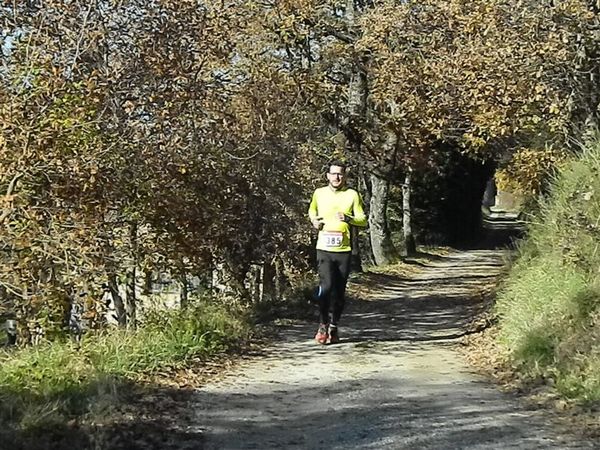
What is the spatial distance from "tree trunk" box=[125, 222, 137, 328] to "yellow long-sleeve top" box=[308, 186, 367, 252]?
8.79 feet

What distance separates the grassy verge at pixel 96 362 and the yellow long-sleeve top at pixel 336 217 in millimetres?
1718

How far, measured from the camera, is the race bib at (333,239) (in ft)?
38.5

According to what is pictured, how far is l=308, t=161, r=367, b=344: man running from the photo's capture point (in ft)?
38.5

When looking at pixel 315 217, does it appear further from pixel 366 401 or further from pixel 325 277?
pixel 366 401

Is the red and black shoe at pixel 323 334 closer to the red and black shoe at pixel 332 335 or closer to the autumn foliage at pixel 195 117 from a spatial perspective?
the red and black shoe at pixel 332 335

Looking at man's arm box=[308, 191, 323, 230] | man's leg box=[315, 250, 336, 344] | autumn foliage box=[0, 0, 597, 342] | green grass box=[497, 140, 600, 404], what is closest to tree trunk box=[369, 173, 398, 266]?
autumn foliage box=[0, 0, 597, 342]

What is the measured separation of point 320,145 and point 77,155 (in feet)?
43.2

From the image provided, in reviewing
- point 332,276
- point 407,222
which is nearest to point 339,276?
point 332,276

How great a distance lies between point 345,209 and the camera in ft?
38.7

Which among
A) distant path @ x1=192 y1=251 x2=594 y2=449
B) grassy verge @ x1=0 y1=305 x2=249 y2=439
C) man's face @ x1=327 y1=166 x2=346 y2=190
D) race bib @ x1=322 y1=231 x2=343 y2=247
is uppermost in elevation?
man's face @ x1=327 y1=166 x2=346 y2=190

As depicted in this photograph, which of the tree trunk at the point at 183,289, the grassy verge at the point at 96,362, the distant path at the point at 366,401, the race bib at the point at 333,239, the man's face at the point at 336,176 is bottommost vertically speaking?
the distant path at the point at 366,401

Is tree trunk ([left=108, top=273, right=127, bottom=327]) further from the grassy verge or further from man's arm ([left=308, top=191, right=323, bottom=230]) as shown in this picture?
man's arm ([left=308, top=191, right=323, bottom=230])

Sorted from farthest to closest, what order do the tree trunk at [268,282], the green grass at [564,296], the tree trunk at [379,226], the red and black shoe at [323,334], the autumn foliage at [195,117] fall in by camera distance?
the tree trunk at [379,226] < the tree trunk at [268,282] < the red and black shoe at [323,334] < the autumn foliage at [195,117] < the green grass at [564,296]

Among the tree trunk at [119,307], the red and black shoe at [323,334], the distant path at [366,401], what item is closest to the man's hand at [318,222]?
the red and black shoe at [323,334]
